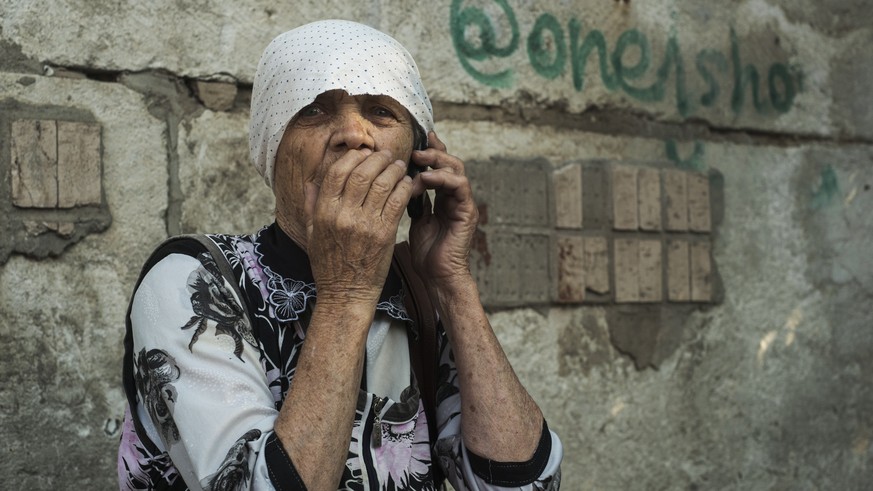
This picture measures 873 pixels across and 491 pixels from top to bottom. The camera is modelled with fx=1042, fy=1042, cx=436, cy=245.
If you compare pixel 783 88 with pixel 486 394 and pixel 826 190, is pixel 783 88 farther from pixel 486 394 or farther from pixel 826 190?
pixel 486 394

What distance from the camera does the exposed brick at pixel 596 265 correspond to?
12.4ft

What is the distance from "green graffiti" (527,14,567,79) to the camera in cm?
371

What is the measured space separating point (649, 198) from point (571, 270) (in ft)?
1.55

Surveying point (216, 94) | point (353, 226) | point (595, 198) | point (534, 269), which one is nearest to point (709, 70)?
point (595, 198)

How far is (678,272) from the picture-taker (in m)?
4.00

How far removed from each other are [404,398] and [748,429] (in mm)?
2645

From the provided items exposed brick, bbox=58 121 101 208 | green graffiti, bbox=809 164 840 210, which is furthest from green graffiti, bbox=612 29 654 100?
exposed brick, bbox=58 121 101 208

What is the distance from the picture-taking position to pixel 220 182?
3068 mm

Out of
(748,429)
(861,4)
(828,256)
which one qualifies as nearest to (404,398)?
(748,429)

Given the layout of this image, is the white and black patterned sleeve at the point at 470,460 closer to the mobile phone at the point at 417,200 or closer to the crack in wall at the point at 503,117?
the mobile phone at the point at 417,200

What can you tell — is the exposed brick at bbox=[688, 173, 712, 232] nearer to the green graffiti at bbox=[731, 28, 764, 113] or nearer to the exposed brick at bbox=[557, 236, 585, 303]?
the green graffiti at bbox=[731, 28, 764, 113]

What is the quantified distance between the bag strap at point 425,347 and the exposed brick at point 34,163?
3.86ft

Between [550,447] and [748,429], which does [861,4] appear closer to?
[748,429]

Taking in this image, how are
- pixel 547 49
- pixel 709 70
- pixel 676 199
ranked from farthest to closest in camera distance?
pixel 709 70, pixel 676 199, pixel 547 49
